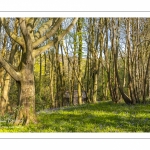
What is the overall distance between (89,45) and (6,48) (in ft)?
20.0

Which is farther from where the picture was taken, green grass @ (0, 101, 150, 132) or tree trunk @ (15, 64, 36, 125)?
tree trunk @ (15, 64, 36, 125)

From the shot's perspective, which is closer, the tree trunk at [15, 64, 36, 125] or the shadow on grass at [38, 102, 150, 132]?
the shadow on grass at [38, 102, 150, 132]

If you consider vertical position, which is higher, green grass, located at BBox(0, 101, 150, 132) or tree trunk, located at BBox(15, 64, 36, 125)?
tree trunk, located at BBox(15, 64, 36, 125)

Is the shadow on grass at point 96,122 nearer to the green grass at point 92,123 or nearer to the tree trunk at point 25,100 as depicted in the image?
the green grass at point 92,123

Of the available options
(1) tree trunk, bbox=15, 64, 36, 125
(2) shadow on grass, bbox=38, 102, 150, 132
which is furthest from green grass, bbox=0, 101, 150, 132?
(1) tree trunk, bbox=15, 64, 36, 125

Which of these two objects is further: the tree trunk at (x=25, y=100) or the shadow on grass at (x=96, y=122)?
the tree trunk at (x=25, y=100)

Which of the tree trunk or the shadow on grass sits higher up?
the tree trunk

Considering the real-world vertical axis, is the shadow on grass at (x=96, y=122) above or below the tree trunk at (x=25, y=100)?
below

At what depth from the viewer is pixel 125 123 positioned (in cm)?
1030

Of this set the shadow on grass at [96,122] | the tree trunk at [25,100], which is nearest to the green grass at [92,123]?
the shadow on grass at [96,122]

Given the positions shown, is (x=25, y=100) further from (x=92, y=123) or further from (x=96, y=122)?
(x=96, y=122)

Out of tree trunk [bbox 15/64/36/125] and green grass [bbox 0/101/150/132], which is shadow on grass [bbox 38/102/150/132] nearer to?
green grass [bbox 0/101/150/132]
